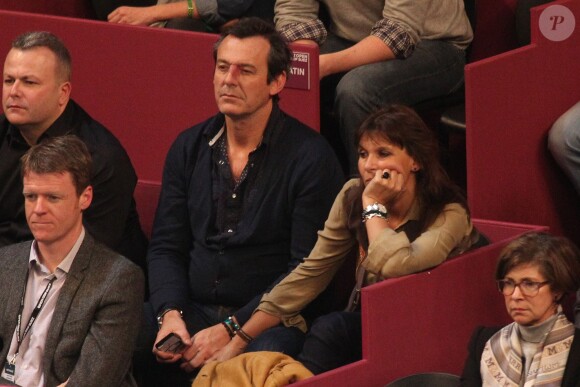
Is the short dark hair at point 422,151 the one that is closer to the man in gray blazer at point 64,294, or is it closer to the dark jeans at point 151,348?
the dark jeans at point 151,348

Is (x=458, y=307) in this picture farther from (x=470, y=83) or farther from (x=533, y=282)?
(x=470, y=83)

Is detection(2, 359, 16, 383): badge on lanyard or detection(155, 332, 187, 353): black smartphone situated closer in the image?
detection(2, 359, 16, 383): badge on lanyard

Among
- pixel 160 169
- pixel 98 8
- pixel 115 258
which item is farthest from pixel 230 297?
pixel 98 8

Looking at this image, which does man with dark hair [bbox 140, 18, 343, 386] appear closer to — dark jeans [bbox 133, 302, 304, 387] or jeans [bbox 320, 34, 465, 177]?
dark jeans [bbox 133, 302, 304, 387]

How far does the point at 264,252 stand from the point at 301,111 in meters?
0.63

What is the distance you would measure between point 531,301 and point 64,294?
42.5 inches

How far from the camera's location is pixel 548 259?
3383 millimetres

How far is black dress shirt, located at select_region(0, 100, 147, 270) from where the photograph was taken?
405 cm

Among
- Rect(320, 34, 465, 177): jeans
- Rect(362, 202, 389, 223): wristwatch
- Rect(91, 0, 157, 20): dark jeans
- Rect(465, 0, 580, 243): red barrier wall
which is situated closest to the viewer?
Rect(362, 202, 389, 223): wristwatch

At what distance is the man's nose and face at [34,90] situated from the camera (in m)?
4.12

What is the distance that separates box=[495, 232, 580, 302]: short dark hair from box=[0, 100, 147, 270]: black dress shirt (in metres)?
1.15

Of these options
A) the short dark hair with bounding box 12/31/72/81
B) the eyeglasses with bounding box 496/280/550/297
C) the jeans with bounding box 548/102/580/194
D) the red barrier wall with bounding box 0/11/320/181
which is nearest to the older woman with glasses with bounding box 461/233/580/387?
the eyeglasses with bounding box 496/280/550/297

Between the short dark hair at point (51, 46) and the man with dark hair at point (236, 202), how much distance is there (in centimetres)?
38

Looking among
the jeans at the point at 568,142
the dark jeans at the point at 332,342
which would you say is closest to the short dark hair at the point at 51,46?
the dark jeans at the point at 332,342
